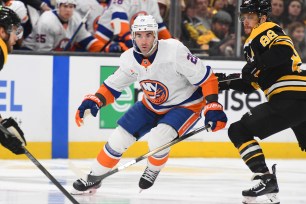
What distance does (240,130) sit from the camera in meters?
5.00

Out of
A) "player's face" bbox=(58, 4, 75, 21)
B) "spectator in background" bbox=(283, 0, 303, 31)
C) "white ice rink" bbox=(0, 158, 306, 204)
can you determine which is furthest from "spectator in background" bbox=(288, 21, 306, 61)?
"player's face" bbox=(58, 4, 75, 21)

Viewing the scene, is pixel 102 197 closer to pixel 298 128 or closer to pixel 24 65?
pixel 298 128

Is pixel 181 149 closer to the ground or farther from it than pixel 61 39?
closer to the ground

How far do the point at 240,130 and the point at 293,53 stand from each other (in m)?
0.49

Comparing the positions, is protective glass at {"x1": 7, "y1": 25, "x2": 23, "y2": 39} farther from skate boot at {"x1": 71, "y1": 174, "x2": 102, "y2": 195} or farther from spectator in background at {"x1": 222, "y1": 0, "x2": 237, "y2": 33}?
spectator in background at {"x1": 222, "y1": 0, "x2": 237, "y2": 33}

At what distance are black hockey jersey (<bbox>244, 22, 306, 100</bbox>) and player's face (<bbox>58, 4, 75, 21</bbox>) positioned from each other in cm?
292

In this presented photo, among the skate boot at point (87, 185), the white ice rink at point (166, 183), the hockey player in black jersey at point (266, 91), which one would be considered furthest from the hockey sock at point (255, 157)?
the skate boot at point (87, 185)

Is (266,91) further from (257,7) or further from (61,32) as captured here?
(61,32)

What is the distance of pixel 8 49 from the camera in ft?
15.2

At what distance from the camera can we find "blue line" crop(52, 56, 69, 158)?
299 inches

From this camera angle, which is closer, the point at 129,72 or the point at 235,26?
the point at 129,72

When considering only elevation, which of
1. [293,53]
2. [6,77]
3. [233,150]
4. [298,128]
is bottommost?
[233,150]

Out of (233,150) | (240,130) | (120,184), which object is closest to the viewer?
(240,130)

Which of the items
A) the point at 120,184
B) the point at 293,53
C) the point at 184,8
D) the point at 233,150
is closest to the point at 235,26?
the point at 184,8
